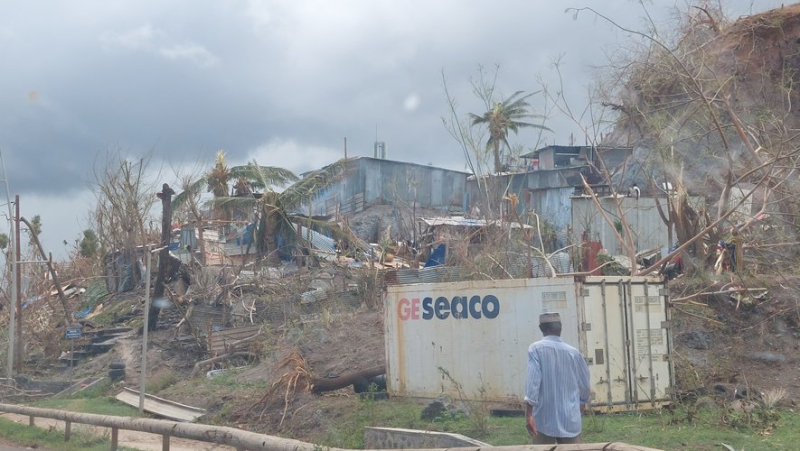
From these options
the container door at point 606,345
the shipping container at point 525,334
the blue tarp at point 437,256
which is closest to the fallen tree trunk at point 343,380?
the shipping container at point 525,334

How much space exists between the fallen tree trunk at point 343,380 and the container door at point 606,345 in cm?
433

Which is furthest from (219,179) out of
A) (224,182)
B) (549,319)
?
(549,319)

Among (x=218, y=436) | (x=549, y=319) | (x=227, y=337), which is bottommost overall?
(x=218, y=436)

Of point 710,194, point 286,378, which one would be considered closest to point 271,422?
point 286,378

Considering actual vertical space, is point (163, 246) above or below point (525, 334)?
above

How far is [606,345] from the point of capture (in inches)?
467

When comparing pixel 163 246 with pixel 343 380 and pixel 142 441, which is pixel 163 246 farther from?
pixel 343 380

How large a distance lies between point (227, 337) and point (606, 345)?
41.4 feet

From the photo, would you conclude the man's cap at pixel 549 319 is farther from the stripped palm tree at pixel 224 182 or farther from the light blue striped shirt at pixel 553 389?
the stripped palm tree at pixel 224 182

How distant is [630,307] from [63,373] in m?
19.3

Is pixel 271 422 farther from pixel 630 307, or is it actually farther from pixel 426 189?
pixel 426 189

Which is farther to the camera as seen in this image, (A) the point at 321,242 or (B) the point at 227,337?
(A) the point at 321,242

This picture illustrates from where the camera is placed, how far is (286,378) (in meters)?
14.9

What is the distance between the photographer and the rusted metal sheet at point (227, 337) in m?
21.6
